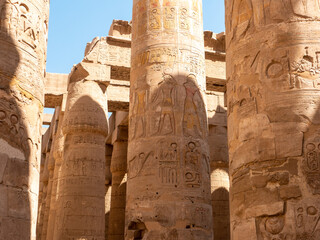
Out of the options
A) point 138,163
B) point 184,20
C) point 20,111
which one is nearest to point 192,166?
point 138,163

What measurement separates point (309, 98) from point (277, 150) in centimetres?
62

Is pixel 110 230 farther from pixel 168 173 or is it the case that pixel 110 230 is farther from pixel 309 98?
pixel 309 98

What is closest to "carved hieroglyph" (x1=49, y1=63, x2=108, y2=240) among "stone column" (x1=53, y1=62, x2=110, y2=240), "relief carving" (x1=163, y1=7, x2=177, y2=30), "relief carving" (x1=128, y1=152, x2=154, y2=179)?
"stone column" (x1=53, y1=62, x2=110, y2=240)

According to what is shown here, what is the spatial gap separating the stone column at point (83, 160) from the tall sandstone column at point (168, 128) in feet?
14.3

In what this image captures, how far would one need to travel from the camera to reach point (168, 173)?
7758mm

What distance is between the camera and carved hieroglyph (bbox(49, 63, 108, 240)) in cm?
1210

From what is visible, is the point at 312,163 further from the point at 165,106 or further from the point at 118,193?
the point at 118,193

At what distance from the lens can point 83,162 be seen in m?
12.6

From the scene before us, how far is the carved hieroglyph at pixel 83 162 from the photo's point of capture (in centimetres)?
1210

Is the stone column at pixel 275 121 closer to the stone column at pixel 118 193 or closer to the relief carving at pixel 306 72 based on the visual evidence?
the relief carving at pixel 306 72

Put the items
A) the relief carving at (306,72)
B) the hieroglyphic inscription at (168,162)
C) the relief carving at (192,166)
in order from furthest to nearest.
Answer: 1. the relief carving at (192,166)
2. the hieroglyphic inscription at (168,162)
3. the relief carving at (306,72)

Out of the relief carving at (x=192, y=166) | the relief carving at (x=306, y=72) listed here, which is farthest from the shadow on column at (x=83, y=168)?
the relief carving at (x=306, y=72)

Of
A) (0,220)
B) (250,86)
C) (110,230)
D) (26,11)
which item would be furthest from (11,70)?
(110,230)

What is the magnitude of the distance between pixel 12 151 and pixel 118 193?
44.8 ft
